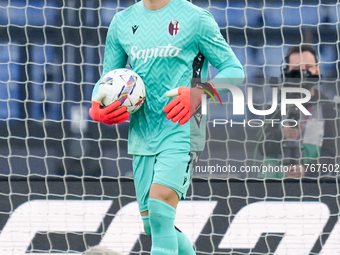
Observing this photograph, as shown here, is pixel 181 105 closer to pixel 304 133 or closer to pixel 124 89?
pixel 124 89

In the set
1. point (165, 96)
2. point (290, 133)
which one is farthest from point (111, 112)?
point (290, 133)

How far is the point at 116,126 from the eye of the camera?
12.4 ft

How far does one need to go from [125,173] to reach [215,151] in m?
0.66

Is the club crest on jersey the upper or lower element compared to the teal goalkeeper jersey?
upper

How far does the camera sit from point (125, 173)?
3760 mm

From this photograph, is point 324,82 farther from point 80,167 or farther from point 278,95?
point 80,167

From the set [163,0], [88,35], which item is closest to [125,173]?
[88,35]

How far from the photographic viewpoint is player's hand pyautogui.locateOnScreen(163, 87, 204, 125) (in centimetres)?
203

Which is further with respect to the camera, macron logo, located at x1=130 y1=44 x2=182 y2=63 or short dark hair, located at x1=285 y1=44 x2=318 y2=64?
short dark hair, located at x1=285 y1=44 x2=318 y2=64

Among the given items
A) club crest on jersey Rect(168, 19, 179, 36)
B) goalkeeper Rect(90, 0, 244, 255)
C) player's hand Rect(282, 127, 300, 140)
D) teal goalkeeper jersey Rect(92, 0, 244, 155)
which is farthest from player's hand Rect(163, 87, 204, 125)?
player's hand Rect(282, 127, 300, 140)

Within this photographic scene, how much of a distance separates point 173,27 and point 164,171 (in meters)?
0.61

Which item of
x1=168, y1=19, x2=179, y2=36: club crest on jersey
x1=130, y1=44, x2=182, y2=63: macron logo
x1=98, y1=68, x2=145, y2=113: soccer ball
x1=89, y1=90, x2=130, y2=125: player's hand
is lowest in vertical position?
x1=89, y1=90, x2=130, y2=125: player's hand

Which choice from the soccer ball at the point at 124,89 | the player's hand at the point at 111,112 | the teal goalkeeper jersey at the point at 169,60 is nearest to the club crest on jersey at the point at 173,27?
the teal goalkeeper jersey at the point at 169,60

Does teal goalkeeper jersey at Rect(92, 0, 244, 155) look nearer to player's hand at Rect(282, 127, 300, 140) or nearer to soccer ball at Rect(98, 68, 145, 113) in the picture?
soccer ball at Rect(98, 68, 145, 113)
